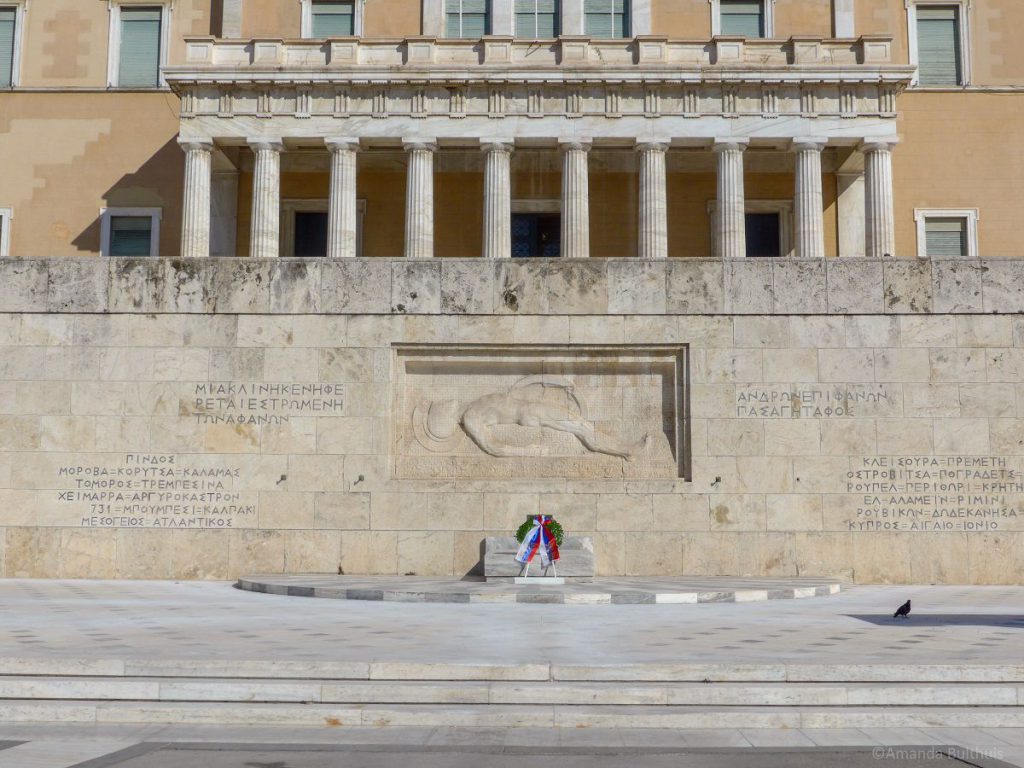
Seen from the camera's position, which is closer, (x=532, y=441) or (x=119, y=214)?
(x=532, y=441)

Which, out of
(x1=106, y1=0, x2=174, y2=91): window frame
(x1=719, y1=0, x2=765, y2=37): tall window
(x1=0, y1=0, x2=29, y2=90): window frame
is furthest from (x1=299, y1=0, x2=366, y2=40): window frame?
(x1=719, y1=0, x2=765, y2=37): tall window

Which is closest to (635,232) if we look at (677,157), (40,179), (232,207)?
(677,157)

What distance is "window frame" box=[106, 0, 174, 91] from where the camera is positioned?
45.8 metres

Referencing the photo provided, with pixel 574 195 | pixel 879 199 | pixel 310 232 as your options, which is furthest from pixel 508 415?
pixel 310 232

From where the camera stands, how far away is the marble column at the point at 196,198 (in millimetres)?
40469

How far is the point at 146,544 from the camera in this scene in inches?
758

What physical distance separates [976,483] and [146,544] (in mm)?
14058

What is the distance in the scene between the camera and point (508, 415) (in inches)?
781

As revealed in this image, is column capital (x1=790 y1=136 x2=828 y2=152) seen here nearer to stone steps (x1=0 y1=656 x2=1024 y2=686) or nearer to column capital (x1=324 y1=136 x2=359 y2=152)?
column capital (x1=324 y1=136 x2=359 y2=152)

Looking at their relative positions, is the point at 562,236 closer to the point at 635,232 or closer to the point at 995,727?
the point at 635,232

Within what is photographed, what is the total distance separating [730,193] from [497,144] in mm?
8547

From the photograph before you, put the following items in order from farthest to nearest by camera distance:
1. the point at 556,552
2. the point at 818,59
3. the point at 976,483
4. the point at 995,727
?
1. the point at 818,59
2. the point at 976,483
3. the point at 556,552
4. the point at 995,727

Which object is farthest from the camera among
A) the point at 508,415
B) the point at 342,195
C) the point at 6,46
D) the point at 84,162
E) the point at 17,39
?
the point at 6,46

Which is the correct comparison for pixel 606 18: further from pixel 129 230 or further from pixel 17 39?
pixel 17 39
